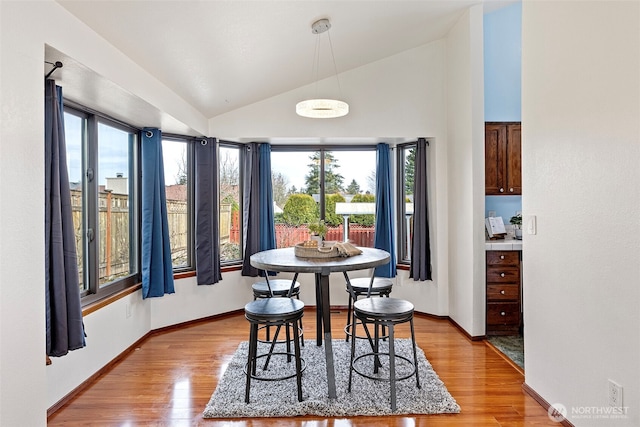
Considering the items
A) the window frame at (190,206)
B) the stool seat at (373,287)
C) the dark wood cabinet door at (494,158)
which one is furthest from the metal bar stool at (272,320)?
the dark wood cabinet door at (494,158)

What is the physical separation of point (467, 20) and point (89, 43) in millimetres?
3275

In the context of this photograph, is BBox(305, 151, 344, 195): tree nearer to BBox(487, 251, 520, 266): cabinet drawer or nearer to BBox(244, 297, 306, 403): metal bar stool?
BBox(487, 251, 520, 266): cabinet drawer

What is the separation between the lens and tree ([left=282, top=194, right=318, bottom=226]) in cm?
512

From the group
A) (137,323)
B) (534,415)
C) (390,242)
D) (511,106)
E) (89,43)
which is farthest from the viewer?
(390,242)

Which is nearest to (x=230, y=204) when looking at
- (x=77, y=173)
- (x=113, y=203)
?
(x=113, y=203)

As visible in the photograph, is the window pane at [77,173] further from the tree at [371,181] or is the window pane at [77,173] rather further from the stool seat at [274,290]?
the tree at [371,181]

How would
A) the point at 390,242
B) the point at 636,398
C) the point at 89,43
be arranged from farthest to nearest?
the point at 390,242, the point at 89,43, the point at 636,398

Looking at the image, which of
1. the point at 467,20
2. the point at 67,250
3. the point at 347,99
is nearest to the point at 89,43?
the point at 67,250

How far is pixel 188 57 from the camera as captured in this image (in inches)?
116

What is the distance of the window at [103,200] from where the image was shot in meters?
3.07

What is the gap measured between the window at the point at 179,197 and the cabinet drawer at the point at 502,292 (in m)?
3.21

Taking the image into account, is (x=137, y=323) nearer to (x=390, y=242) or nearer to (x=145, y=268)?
(x=145, y=268)

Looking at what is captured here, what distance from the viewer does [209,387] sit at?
2.82 metres

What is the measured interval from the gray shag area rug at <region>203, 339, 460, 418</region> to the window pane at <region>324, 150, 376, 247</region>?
2127 mm
